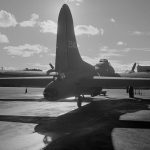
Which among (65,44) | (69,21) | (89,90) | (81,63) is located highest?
(69,21)

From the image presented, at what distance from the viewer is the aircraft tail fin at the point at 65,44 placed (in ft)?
75.6

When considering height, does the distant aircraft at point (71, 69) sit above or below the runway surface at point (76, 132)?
above

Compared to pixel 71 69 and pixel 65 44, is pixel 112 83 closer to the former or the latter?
pixel 71 69

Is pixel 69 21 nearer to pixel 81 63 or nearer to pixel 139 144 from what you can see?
pixel 81 63

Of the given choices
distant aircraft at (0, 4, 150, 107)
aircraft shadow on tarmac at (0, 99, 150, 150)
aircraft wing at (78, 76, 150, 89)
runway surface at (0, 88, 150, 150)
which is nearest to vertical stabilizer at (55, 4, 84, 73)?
distant aircraft at (0, 4, 150, 107)

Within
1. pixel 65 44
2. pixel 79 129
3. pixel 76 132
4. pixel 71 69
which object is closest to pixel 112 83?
pixel 71 69

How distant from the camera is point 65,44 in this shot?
23.6 meters

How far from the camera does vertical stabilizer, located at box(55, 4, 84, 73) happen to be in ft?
75.6

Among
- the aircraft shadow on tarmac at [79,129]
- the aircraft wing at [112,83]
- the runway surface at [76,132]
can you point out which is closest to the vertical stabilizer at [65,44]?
the aircraft wing at [112,83]

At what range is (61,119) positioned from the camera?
19.6m

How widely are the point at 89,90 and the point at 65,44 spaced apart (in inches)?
246

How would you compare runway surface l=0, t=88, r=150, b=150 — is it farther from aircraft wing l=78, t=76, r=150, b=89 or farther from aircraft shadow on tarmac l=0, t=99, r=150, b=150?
aircraft wing l=78, t=76, r=150, b=89

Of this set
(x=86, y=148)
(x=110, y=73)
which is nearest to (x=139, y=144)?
(x=86, y=148)

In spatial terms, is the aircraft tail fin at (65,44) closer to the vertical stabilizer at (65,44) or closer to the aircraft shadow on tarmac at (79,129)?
the vertical stabilizer at (65,44)
